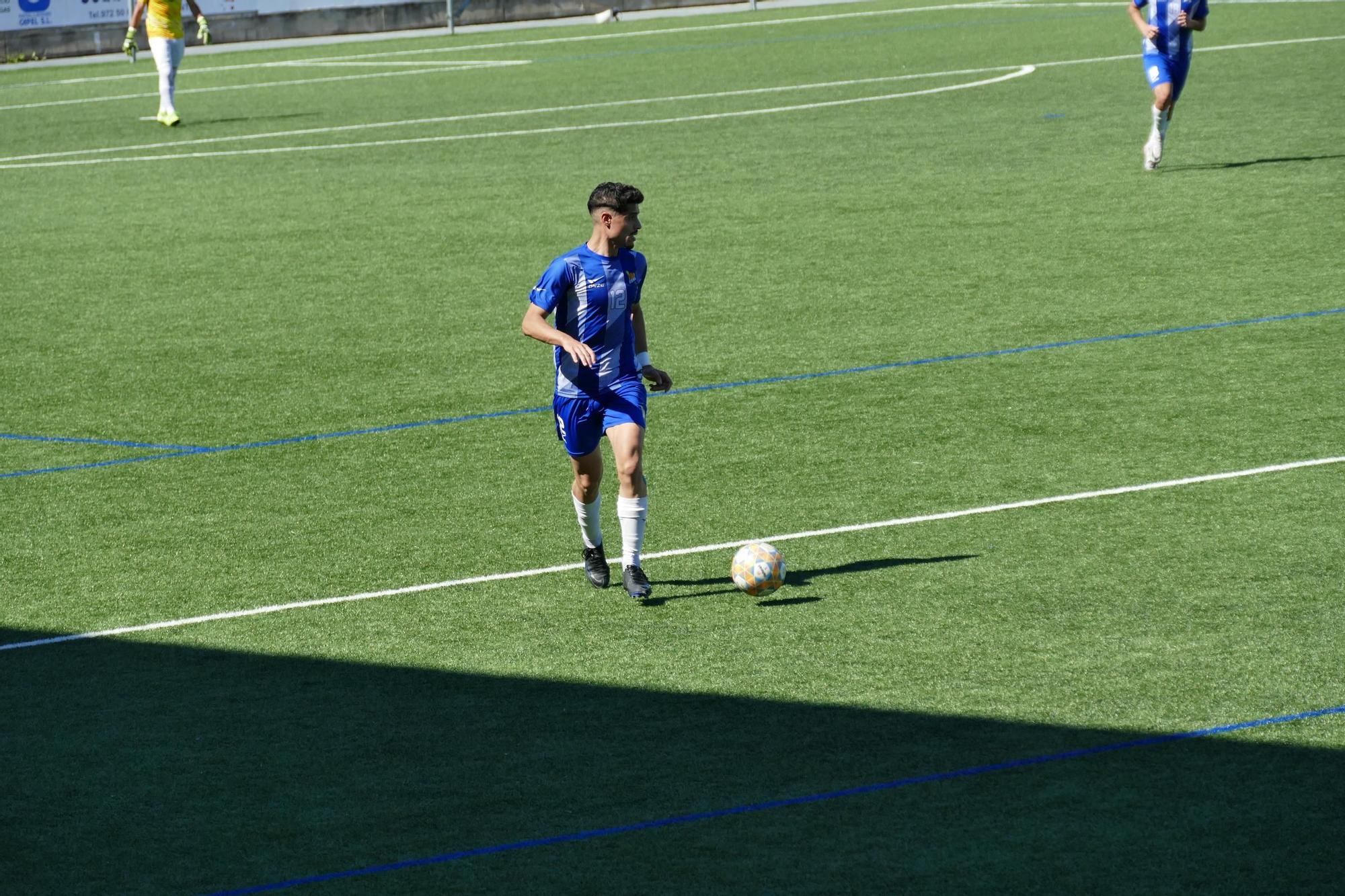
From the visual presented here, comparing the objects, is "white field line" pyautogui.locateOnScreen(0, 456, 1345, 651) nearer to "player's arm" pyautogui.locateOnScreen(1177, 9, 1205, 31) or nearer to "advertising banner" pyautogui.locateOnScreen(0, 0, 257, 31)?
"player's arm" pyautogui.locateOnScreen(1177, 9, 1205, 31)

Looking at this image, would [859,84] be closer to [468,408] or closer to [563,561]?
[468,408]

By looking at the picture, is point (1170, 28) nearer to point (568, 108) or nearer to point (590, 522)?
point (568, 108)

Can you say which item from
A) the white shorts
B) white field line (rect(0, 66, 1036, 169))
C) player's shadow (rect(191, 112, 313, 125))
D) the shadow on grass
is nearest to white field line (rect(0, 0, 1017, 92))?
player's shadow (rect(191, 112, 313, 125))

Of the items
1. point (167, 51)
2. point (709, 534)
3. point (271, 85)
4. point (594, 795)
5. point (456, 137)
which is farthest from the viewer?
point (271, 85)

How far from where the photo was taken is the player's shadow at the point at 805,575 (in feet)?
28.4

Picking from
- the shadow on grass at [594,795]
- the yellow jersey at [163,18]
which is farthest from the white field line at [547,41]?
the shadow on grass at [594,795]

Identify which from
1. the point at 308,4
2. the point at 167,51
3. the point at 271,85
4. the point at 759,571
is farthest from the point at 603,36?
the point at 759,571

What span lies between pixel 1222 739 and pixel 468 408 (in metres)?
6.53

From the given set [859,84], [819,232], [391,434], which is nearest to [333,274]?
[819,232]

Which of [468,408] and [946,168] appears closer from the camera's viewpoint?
[468,408]

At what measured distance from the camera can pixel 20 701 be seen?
7.66 m

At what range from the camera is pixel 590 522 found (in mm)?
8836

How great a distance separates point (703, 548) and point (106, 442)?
431 cm

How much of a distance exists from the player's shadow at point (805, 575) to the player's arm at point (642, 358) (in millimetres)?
864
